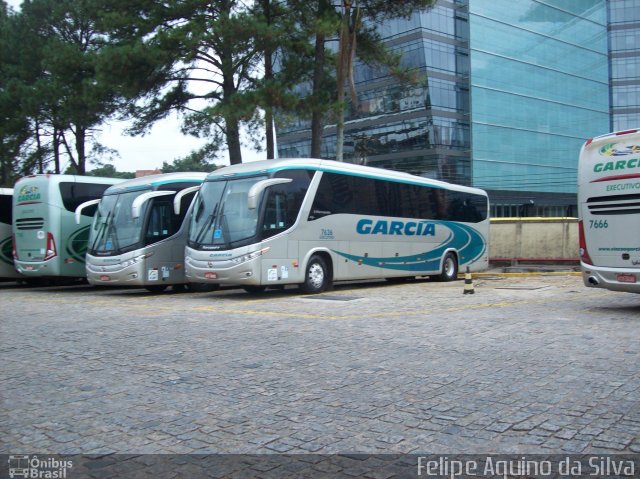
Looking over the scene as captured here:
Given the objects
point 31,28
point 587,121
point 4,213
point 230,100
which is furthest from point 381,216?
point 587,121

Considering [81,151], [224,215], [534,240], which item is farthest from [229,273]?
[81,151]

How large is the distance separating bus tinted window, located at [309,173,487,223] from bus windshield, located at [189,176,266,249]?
75.4 inches

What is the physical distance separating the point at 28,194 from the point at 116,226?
15.0 ft

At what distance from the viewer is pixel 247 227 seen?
14.9 metres

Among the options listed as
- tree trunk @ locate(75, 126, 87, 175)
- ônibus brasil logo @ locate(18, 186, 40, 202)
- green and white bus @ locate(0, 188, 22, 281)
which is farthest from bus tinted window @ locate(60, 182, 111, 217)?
tree trunk @ locate(75, 126, 87, 175)

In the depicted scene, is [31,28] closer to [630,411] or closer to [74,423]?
[74,423]

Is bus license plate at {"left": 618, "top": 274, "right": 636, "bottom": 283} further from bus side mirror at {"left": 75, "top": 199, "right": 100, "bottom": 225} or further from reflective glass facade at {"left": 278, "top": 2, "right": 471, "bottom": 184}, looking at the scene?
reflective glass facade at {"left": 278, "top": 2, "right": 471, "bottom": 184}

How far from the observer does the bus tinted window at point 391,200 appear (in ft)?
55.4

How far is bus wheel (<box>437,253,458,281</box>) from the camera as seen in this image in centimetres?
2209

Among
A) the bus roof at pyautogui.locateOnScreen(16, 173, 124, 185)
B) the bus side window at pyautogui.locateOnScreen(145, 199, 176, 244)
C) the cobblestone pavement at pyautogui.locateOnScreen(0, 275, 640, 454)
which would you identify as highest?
the bus roof at pyautogui.locateOnScreen(16, 173, 124, 185)

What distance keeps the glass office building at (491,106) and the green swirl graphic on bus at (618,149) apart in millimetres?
39830

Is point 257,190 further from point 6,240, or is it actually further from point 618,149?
point 6,240

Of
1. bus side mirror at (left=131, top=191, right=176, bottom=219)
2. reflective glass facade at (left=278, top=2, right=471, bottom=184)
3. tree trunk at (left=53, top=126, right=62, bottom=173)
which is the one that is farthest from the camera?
reflective glass facade at (left=278, top=2, right=471, bottom=184)

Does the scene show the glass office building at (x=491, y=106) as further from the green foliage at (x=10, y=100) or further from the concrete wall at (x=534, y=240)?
the concrete wall at (x=534, y=240)
